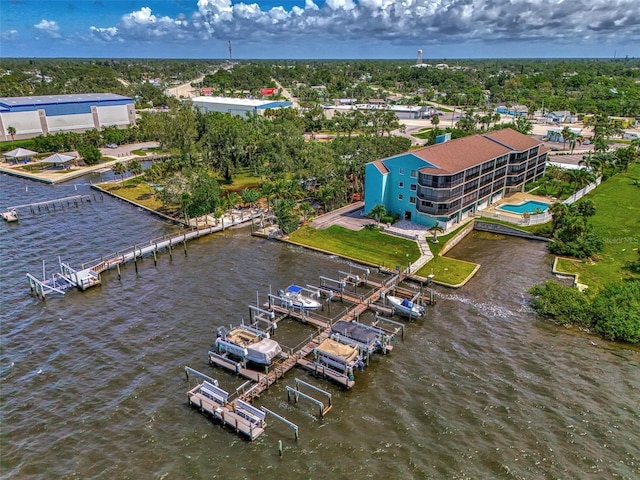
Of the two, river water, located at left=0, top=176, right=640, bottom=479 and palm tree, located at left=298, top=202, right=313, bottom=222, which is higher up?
palm tree, located at left=298, top=202, right=313, bottom=222

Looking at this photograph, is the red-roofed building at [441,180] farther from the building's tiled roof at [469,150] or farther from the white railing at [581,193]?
the white railing at [581,193]

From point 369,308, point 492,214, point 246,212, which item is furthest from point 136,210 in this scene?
point 492,214

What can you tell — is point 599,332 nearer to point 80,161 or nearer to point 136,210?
point 136,210

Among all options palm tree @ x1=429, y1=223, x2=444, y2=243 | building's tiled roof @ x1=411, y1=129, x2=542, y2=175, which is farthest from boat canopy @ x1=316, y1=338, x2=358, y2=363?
building's tiled roof @ x1=411, y1=129, x2=542, y2=175

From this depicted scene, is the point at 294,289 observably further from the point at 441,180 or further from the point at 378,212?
the point at 441,180

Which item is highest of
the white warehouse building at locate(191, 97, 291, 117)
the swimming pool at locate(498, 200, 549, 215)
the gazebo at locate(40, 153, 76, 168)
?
the white warehouse building at locate(191, 97, 291, 117)

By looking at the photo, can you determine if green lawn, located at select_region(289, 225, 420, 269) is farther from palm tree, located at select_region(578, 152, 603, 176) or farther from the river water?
palm tree, located at select_region(578, 152, 603, 176)
